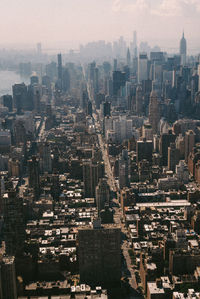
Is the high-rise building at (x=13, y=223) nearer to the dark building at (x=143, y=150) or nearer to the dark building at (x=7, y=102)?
the dark building at (x=143, y=150)

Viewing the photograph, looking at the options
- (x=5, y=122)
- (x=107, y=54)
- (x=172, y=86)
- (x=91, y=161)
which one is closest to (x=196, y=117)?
(x=172, y=86)

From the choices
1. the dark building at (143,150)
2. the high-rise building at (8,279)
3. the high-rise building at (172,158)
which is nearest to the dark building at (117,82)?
the dark building at (143,150)

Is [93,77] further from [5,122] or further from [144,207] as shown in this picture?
[144,207]

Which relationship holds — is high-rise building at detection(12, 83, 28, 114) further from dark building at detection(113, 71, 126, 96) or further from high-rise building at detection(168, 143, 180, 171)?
high-rise building at detection(168, 143, 180, 171)

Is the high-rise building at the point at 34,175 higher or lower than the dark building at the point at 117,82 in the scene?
lower

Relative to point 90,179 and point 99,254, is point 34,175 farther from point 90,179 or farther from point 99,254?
point 99,254

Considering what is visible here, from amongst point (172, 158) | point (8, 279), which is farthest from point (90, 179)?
point (8, 279)

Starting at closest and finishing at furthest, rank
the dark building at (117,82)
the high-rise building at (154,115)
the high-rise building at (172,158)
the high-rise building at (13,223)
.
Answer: the high-rise building at (13,223), the high-rise building at (172,158), the high-rise building at (154,115), the dark building at (117,82)
